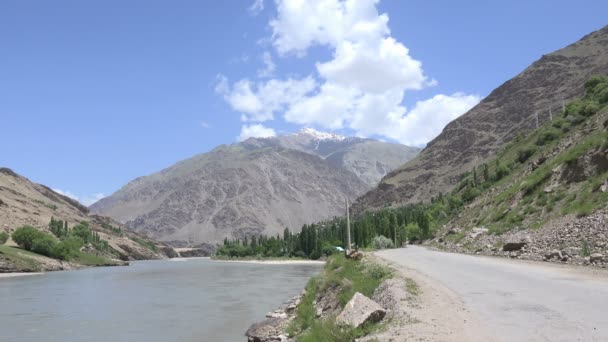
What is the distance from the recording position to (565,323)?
11.6 m

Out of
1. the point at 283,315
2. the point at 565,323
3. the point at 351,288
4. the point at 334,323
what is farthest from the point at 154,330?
the point at 565,323

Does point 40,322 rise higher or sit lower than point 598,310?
lower

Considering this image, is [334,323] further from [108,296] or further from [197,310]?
[108,296]

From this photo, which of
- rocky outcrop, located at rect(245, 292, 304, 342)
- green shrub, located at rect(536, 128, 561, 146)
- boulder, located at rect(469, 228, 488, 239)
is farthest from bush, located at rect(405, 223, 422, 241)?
rocky outcrop, located at rect(245, 292, 304, 342)

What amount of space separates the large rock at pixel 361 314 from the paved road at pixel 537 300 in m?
2.97

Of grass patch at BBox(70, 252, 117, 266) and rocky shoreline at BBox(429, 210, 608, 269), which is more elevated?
rocky shoreline at BBox(429, 210, 608, 269)

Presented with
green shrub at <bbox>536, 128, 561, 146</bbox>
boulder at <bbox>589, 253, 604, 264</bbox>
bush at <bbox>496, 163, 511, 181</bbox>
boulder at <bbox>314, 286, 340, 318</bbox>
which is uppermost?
green shrub at <bbox>536, 128, 561, 146</bbox>

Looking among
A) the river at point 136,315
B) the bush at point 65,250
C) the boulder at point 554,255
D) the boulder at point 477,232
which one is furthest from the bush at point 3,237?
the boulder at point 554,255

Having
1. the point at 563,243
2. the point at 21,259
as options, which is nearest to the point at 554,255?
the point at 563,243

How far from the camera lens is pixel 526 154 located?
67875mm

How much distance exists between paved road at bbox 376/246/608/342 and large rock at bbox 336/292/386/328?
2968mm

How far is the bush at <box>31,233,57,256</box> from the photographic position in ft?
495

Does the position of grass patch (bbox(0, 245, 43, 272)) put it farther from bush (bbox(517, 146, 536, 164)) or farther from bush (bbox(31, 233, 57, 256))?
bush (bbox(517, 146, 536, 164))

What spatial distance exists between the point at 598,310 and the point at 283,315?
20.8 metres
